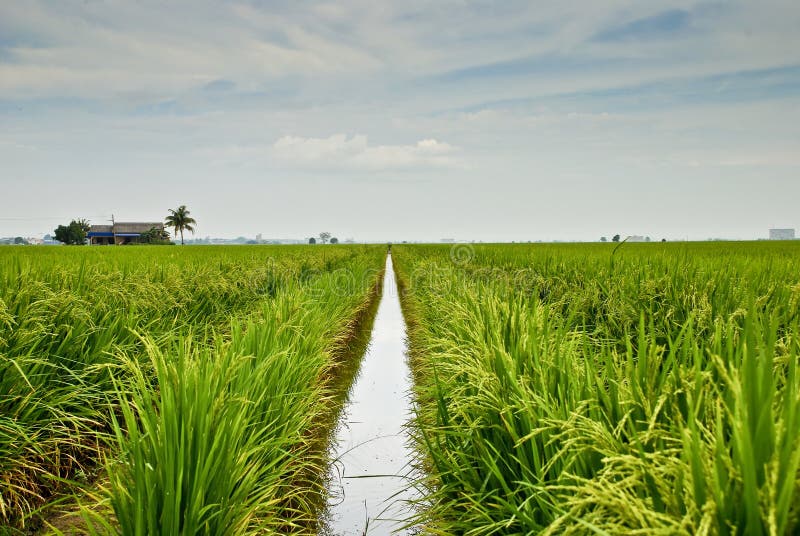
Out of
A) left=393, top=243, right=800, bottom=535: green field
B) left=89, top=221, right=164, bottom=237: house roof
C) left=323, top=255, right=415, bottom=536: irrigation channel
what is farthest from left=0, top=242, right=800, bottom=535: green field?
left=89, top=221, right=164, bottom=237: house roof

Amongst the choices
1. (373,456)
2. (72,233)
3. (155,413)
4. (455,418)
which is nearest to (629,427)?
(455,418)

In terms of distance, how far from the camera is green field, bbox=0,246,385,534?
2137mm

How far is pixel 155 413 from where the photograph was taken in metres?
2.48

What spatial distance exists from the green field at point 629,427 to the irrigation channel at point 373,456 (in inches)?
10.7

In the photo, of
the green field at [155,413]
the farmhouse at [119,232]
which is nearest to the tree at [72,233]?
the farmhouse at [119,232]

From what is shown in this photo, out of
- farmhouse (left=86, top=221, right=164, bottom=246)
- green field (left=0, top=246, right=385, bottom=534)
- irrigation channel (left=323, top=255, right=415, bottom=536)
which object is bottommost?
irrigation channel (left=323, top=255, right=415, bottom=536)

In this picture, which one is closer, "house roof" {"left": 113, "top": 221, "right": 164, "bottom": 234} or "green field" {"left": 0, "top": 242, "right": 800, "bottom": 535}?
"green field" {"left": 0, "top": 242, "right": 800, "bottom": 535}

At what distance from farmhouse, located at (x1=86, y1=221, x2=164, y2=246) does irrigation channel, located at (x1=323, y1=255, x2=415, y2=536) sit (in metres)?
78.7

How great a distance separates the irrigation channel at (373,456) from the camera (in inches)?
131

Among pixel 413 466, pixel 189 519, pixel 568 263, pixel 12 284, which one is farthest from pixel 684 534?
pixel 568 263

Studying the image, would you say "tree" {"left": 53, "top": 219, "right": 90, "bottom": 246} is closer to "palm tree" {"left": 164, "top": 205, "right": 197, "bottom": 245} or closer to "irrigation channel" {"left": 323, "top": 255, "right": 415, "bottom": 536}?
"palm tree" {"left": 164, "top": 205, "right": 197, "bottom": 245}

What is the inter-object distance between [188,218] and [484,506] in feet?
295

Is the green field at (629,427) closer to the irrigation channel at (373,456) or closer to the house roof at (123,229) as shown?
the irrigation channel at (373,456)

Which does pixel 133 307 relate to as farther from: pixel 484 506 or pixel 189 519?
pixel 484 506
